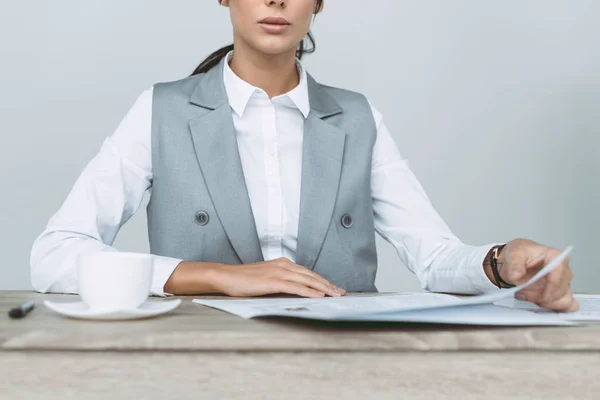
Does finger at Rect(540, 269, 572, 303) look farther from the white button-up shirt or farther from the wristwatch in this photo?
the white button-up shirt

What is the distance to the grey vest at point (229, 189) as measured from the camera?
4.84 ft

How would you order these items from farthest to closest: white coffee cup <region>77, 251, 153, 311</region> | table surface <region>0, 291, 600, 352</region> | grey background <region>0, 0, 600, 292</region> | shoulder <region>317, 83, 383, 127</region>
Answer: grey background <region>0, 0, 600, 292</region> → shoulder <region>317, 83, 383, 127</region> → white coffee cup <region>77, 251, 153, 311</region> → table surface <region>0, 291, 600, 352</region>

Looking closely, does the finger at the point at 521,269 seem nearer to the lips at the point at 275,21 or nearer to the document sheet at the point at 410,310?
the document sheet at the point at 410,310

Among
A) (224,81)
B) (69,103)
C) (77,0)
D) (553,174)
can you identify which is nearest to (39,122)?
(69,103)

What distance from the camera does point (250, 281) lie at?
1102 mm

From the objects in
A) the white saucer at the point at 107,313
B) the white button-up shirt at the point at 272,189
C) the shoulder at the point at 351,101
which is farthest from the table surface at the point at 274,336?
the shoulder at the point at 351,101

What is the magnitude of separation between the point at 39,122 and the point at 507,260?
1.73 meters

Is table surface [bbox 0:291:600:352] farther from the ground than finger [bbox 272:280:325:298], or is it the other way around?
table surface [bbox 0:291:600:352]

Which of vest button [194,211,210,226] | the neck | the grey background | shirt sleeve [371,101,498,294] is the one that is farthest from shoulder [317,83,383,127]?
the grey background

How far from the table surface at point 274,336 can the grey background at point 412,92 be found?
66.9 inches

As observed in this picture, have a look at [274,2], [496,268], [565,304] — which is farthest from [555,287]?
[274,2]

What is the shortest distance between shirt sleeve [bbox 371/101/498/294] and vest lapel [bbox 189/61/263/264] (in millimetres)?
302

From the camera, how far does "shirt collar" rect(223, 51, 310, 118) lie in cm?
156

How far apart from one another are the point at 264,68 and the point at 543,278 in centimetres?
82
